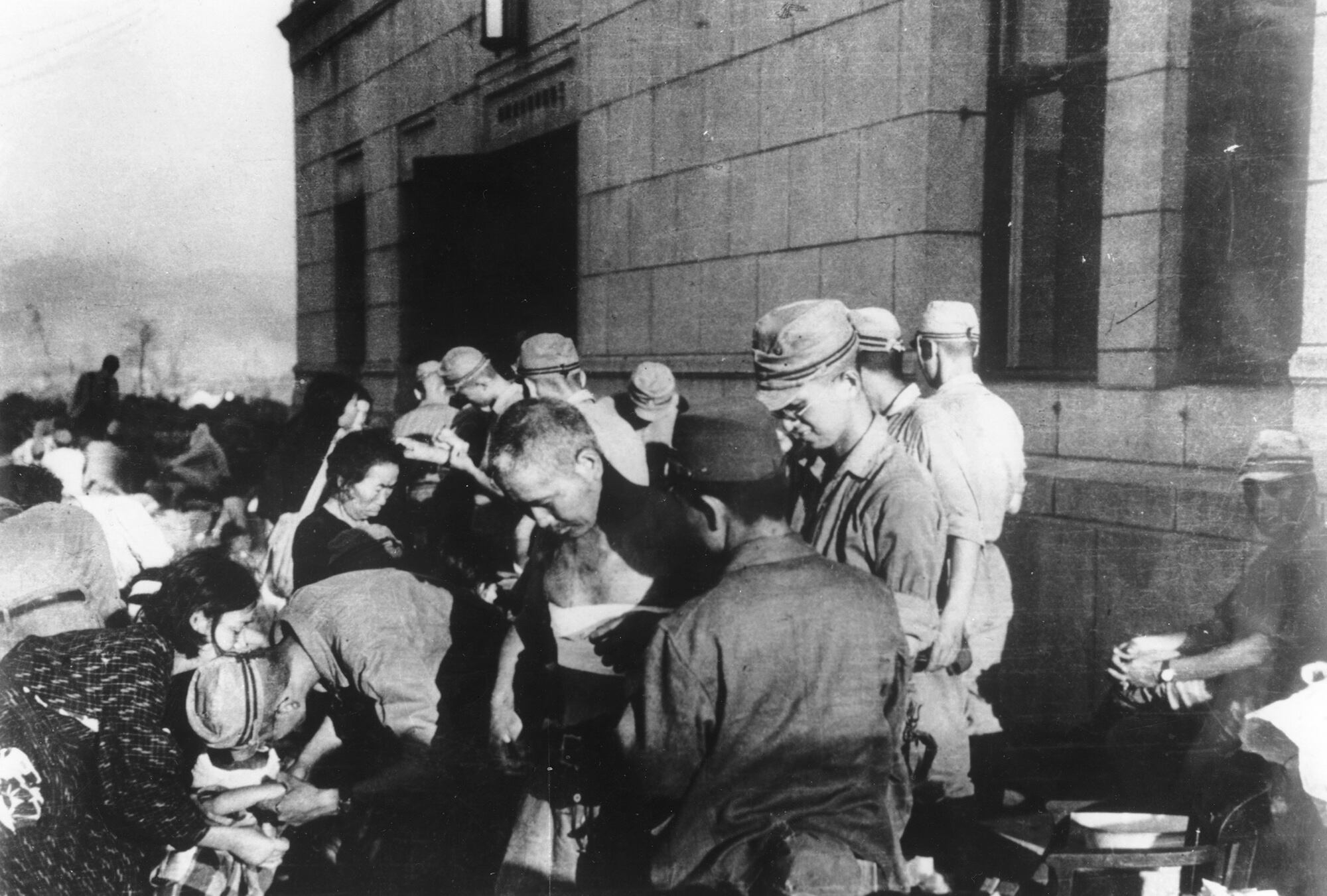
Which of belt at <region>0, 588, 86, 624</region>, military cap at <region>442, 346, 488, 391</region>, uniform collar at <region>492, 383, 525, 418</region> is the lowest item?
belt at <region>0, 588, 86, 624</region>

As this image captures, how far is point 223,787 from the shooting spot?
3.23 meters

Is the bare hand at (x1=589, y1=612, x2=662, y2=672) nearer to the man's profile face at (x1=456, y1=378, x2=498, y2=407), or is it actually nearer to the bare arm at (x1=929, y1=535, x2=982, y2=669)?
the bare arm at (x1=929, y1=535, x2=982, y2=669)

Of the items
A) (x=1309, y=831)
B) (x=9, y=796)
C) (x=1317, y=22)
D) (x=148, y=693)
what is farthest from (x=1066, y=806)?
(x=1317, y=22)

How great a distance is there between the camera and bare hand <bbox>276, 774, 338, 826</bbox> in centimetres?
325

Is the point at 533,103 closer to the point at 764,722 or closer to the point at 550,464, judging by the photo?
the point at 550,464

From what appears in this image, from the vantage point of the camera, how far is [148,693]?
274 cm

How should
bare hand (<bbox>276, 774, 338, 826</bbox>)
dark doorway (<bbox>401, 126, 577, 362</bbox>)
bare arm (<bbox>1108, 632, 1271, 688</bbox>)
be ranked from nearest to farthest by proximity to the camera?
1. bare hand (<bbox>276, 774, 338, 826</bbox>)
2. bare arm (<bbox>1108, 632, 1271, 688</bbox>)
3. dark doorway (<bbox>401, 126, 577, 362</bbox>)

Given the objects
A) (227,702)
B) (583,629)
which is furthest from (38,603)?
(583,629)

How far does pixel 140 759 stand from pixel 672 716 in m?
1.53

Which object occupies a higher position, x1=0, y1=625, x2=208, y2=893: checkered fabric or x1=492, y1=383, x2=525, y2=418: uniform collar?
x1=492, y1=383, x2=525, y2=418: uniform collar

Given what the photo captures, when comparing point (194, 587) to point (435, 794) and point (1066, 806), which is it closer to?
point (435, 794)

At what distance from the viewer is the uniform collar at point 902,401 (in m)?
4.38

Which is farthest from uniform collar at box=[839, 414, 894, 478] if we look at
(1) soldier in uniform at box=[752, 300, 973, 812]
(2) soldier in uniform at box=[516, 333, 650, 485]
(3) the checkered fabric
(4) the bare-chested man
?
(2) soldier in uniform at box=[516, 333, 650, 485]

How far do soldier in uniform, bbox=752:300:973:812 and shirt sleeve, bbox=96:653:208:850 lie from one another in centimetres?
190
